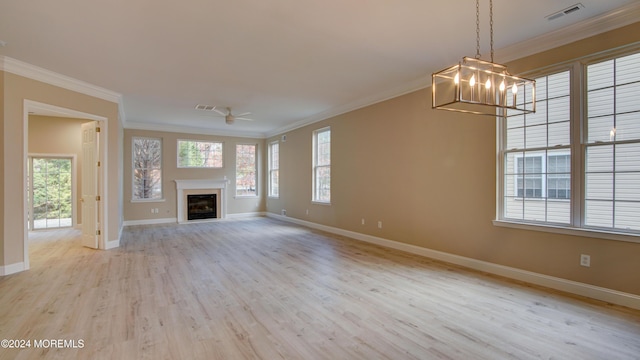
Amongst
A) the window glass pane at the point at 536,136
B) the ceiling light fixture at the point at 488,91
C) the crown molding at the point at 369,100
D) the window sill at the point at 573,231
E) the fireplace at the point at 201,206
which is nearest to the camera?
the ceiling light fixture at the point at 488,91

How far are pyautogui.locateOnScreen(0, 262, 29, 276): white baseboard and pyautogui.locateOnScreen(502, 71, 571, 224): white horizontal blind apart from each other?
6.57 m

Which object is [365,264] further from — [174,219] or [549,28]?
[174,219]

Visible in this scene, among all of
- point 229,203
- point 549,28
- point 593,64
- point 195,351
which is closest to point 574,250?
point 593,64

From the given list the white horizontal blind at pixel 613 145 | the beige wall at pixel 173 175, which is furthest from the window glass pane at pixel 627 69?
the beige wall at pixel 173 175

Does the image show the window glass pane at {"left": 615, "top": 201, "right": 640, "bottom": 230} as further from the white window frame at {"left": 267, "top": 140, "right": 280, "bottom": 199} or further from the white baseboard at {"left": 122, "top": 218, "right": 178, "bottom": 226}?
the white baseboard at {"left": 122, "top": 218, "right": 178, "bottom": 226}

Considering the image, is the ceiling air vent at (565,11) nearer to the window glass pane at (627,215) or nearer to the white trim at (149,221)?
the window glass pane at (627,215)

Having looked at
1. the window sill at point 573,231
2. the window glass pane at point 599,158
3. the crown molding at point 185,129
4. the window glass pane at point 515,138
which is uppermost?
the crown molding at point 185,129

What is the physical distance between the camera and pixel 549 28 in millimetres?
3334

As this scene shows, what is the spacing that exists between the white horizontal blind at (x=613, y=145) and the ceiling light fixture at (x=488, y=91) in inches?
23.8

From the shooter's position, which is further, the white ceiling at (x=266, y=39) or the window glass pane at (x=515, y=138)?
the window glass pane at (x=515, y=138)

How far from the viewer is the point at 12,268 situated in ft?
13.7

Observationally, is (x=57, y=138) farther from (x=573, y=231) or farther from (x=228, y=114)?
(x=573, y=231)

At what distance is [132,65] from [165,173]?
524 cm

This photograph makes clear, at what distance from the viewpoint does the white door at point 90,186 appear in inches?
218
